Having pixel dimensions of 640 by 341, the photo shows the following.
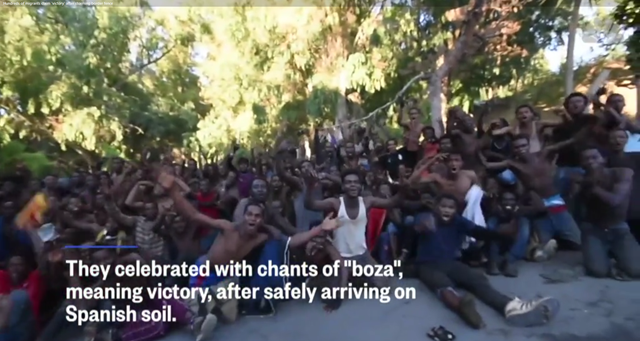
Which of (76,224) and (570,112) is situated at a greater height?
(570,112)

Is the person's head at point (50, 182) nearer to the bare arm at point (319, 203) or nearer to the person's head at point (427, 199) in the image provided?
the bare arm at point (319, 203)

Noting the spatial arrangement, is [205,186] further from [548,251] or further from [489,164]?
[548,251]

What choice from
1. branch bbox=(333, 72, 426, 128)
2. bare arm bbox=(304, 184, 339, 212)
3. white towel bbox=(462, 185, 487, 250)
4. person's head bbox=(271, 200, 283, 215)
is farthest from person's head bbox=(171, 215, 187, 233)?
white towel bbox=(462, 185, 487, 250)

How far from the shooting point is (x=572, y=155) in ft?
10.4

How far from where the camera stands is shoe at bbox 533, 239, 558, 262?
3107 millimetres

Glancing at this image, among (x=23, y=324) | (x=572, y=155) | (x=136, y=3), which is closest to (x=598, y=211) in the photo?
(x=572, y=155)

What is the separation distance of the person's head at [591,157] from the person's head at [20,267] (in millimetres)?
2250

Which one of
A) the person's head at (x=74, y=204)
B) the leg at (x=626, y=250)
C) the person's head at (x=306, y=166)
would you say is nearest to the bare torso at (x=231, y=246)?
the person's head at (x=306, y=166)

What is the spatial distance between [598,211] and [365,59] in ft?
3.73

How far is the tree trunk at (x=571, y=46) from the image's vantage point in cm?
301

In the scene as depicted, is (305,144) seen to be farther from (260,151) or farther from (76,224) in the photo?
(76,224)

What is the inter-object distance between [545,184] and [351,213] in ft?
2.67

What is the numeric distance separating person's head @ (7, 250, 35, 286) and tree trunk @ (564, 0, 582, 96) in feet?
7.31

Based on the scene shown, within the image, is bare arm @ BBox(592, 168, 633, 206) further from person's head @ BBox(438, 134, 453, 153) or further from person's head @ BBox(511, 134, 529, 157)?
person's head @ BBox(438, 134, 453, 153)
